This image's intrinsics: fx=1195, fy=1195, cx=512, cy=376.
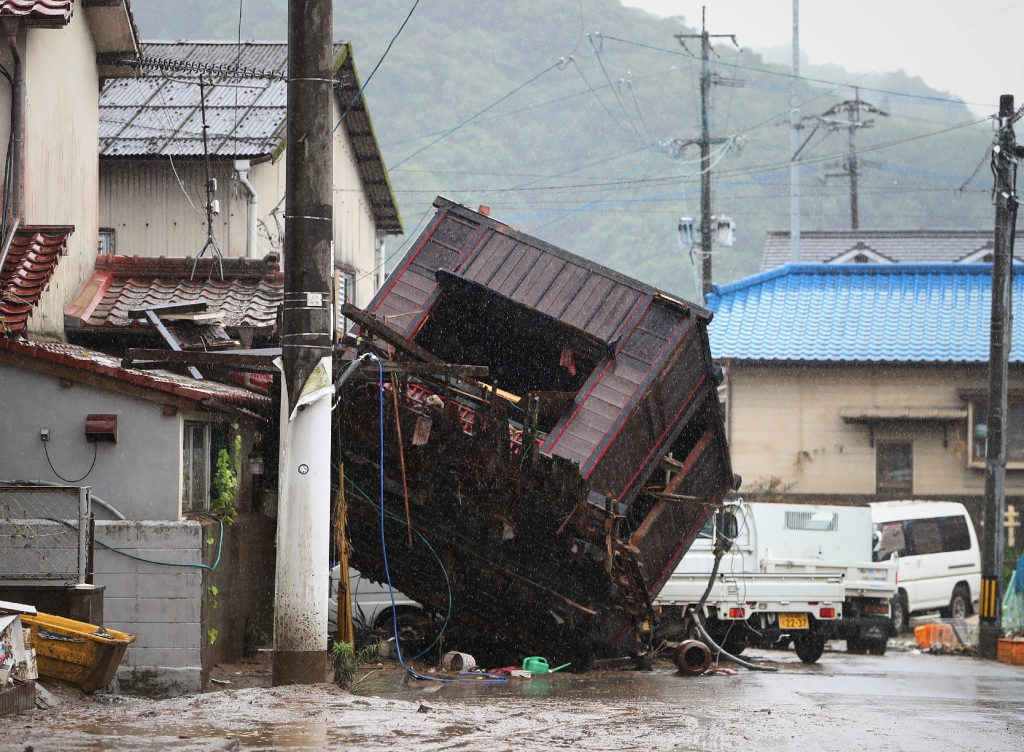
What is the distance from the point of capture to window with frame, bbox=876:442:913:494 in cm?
2919

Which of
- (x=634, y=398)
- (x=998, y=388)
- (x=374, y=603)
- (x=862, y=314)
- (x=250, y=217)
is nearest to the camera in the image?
(x=634, y=398)

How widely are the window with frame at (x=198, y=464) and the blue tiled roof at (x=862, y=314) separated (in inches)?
730

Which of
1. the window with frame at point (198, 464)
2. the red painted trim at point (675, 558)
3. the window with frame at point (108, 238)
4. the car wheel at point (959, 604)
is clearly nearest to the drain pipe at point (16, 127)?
the window with frame at point (198, 464)

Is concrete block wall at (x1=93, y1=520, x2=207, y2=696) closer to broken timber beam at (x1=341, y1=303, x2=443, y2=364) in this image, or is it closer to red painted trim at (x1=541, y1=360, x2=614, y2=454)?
broken timber beam at (x1=341, y1=303, x2=443, y2=364)

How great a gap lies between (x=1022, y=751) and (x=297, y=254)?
648cm

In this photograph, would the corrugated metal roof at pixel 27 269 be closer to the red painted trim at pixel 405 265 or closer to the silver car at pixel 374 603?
the red painted trim at pixel 405 265

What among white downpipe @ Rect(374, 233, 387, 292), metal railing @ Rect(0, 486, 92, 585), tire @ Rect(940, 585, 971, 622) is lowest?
tire @ Rect(940, 585, 971, 622)

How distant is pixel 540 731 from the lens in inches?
325

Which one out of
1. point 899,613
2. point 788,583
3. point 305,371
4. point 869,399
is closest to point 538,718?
point 305,371

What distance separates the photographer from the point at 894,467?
1156 inches

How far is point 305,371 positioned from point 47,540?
3.19 meters

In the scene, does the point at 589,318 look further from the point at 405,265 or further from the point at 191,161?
the point at 191,161

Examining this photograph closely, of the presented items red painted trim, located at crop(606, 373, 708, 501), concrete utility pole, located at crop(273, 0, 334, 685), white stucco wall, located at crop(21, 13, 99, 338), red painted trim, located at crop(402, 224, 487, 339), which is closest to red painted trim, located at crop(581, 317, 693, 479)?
red painted trim, located at crop(606, 373, 708, 501)

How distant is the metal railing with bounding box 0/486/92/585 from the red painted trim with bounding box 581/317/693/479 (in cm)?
524
